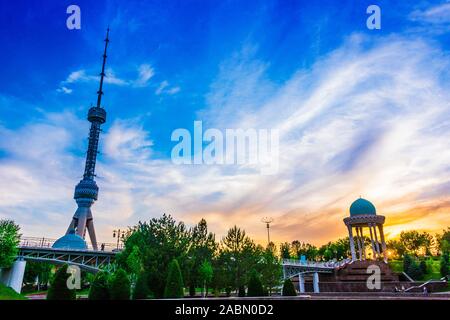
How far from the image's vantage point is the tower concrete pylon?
324 feet

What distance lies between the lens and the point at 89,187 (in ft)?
329

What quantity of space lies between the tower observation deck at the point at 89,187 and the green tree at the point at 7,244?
194 ft

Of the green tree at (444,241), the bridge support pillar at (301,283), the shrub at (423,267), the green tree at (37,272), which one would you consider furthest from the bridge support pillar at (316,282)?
the green tree at (37,272)

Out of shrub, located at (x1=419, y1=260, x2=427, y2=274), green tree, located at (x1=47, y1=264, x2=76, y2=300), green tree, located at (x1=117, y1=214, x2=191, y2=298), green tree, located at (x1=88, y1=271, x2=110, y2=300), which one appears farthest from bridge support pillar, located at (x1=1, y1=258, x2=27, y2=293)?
shrub, located at (x1=419, y1=260, x2=427, y2=274)

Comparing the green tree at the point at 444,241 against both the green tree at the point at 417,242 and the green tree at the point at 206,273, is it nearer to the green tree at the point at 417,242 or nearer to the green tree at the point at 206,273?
the green tree at the point at 417,242

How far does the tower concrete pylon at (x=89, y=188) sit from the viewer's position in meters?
98.8

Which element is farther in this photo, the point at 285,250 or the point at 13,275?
the point at 285,250

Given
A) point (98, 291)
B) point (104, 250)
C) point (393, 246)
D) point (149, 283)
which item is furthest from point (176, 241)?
point (393, 246)

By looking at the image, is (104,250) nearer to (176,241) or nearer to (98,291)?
(176,241)

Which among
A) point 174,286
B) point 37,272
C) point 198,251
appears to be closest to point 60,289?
point 174,286

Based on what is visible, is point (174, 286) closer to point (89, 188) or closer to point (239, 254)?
point (239, 254)

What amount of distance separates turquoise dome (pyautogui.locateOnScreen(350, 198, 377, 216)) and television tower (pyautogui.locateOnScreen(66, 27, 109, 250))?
250 feet

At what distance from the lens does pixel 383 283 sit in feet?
182
